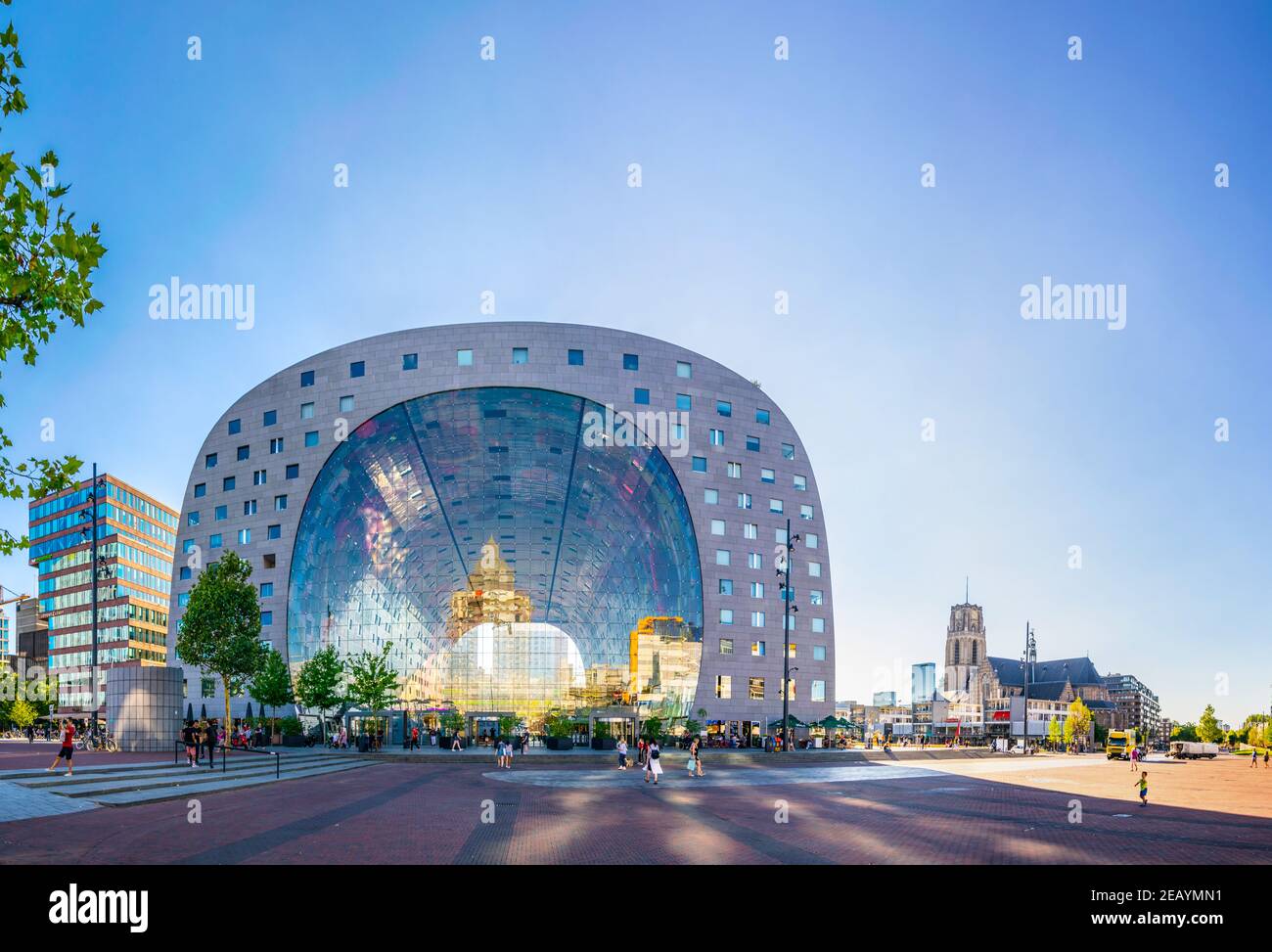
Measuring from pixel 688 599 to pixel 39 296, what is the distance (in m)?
56.5

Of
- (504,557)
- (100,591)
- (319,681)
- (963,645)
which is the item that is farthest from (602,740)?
(963,645)

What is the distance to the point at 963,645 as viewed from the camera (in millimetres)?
189500

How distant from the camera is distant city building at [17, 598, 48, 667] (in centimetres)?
12096

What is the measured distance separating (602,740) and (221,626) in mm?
23983

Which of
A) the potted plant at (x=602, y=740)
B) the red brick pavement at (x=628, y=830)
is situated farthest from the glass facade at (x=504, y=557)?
the red brick pavement at (x=628, y=830)

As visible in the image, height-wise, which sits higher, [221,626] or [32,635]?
[221,626]

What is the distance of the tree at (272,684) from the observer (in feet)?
190

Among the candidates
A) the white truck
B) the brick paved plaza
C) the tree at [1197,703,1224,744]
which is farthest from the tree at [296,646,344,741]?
the tree at [1197,703,1224,744]

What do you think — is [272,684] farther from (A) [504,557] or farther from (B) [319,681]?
(A) [504,557]

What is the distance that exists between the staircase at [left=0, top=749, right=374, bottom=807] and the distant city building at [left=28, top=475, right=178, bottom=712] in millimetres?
92316

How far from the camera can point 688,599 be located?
63844mm

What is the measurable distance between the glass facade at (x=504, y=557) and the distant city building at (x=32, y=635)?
72.1 meters
